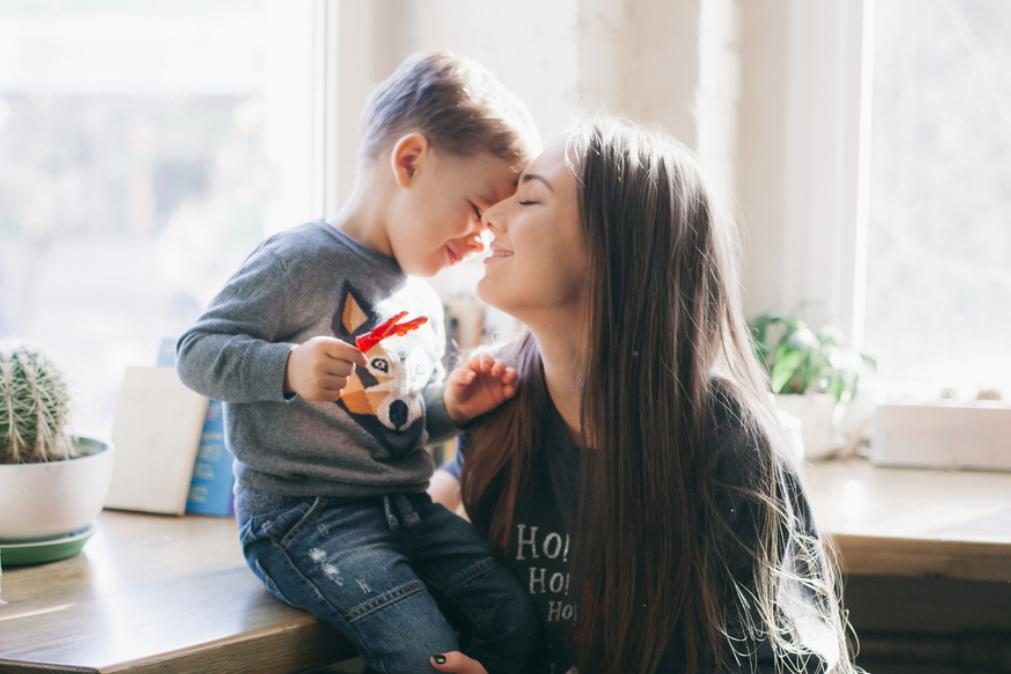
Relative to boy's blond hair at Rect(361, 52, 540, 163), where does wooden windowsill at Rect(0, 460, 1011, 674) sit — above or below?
below

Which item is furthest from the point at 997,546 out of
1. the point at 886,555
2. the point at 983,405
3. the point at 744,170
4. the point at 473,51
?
the point at 473,51

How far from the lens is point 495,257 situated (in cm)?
143

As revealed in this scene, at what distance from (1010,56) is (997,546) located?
965mm

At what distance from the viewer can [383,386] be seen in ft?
4.82

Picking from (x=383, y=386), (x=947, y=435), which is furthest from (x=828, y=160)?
(x=383, y=386)

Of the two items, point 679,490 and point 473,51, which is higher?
point 473,51

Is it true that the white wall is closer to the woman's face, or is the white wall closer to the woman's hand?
the woman's face

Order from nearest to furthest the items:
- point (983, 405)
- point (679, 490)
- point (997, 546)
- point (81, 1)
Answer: point (679, 490), point (997, 546), point (983, 405), point (81, 1)

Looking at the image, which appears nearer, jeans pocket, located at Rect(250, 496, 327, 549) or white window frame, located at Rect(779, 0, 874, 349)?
jeans pocket, located at Rect(250, 496, 327, 549)

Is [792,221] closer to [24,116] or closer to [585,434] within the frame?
[585,434]

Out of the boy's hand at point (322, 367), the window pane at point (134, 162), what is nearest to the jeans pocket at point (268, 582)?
the boy's hand at point (322, 367)

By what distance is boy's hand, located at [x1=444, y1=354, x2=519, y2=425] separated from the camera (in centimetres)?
153

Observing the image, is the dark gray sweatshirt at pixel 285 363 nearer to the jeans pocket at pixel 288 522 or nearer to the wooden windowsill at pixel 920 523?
the jeans pocket at pixel 288 522

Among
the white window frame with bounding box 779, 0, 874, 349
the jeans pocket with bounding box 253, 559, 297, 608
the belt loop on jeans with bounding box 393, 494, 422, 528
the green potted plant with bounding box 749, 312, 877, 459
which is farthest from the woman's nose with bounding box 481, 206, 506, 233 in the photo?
the white window frame with bounding box 779, 0, 874, 349
